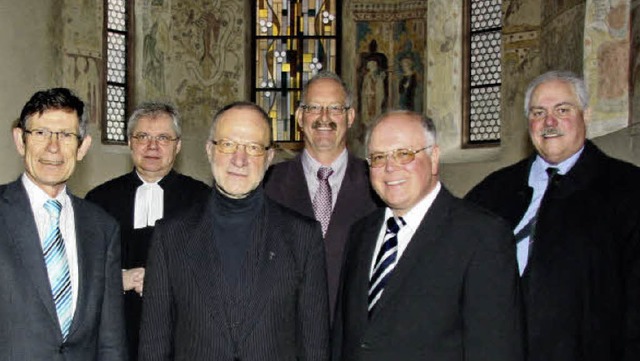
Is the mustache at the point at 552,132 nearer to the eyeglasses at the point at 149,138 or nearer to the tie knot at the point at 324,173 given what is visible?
the tie knot at the point at 324,173

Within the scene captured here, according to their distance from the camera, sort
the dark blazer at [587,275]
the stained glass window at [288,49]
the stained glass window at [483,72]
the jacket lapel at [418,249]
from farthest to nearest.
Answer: the stained glass window at [288,49]
the stained glass window at [483,72]
the dark blazer at [587,275]
the jacket lapel at [418,249]

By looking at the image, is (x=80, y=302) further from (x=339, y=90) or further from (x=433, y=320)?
(x=339, y=90)

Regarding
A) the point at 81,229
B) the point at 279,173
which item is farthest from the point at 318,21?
the point at 81,229

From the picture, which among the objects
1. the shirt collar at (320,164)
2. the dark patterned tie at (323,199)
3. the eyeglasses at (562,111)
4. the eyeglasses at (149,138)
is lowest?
the dark patterned tie at (323,199)

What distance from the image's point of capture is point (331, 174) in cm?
492

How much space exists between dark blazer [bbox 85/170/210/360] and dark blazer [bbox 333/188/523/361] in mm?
1614

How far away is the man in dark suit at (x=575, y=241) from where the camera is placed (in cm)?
375

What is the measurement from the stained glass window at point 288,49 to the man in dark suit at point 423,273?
8.80 metres

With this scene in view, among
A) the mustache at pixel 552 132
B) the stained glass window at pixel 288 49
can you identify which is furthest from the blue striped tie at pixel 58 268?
the stained glass window at pixel 288 49

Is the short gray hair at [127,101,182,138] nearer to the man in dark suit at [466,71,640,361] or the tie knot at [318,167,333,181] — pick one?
the tie knot at [318,167,333,181]

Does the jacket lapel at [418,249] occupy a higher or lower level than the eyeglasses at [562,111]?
lower

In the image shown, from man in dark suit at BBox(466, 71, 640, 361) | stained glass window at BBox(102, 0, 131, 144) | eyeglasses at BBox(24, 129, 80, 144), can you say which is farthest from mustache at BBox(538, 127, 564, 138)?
stained glass window at BBox(102, 0, 131, 144)

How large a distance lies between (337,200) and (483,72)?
6.84 metres

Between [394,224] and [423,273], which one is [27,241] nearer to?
[394,224]
